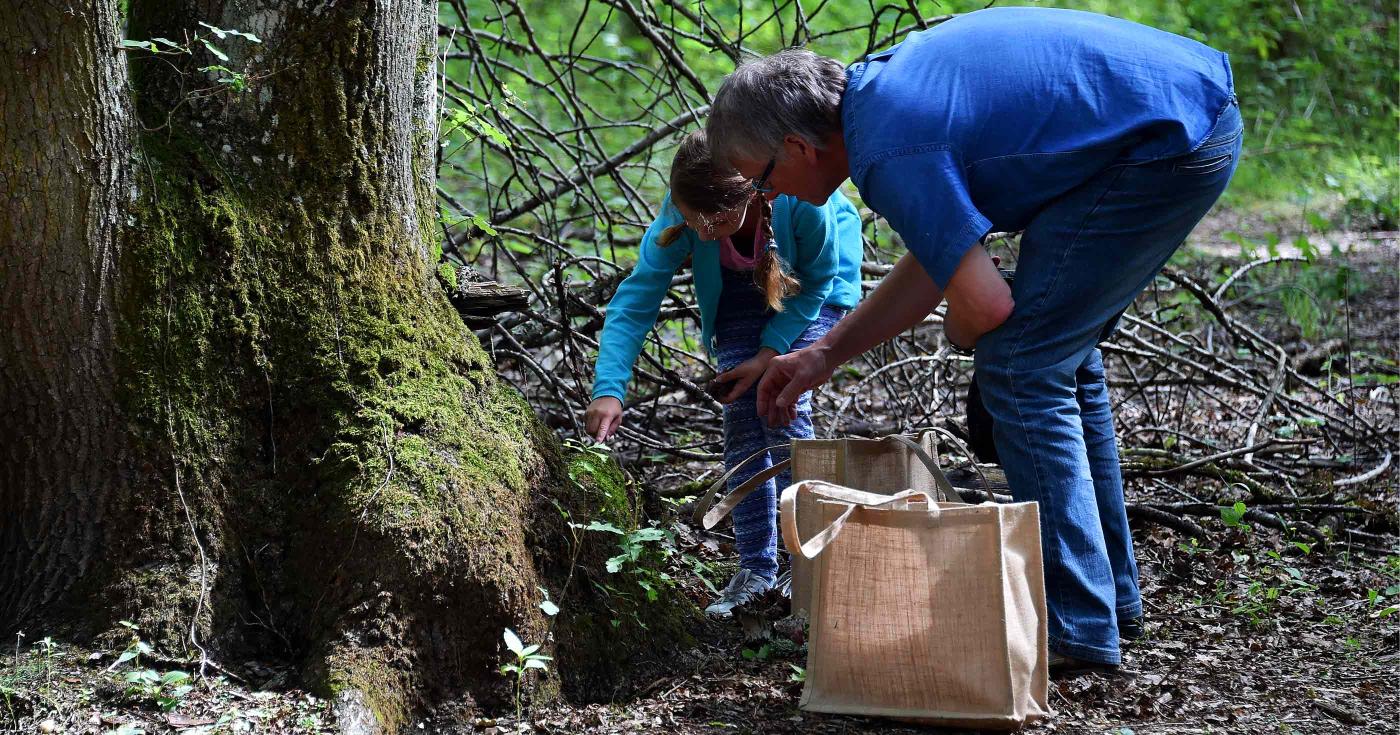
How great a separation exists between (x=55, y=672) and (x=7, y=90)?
3.58 feet

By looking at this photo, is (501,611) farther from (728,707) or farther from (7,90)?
(7,90)

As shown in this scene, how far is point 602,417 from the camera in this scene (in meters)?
2.58

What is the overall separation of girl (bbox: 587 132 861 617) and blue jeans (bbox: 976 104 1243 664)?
716 millimetres

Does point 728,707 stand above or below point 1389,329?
below

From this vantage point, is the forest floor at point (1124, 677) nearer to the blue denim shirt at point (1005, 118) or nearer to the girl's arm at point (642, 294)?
the girl's arm at point (642, 294)

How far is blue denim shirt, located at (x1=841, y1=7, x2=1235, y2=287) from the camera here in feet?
6.38

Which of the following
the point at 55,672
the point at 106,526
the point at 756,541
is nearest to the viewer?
the point at 55,672

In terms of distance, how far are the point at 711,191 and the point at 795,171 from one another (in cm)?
39

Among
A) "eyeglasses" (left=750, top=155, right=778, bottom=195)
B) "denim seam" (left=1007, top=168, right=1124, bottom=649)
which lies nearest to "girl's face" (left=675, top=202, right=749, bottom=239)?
"eyeglasses" (left=750, top=155, right=778, bottom=195)

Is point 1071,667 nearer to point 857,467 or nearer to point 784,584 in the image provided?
point 857,467

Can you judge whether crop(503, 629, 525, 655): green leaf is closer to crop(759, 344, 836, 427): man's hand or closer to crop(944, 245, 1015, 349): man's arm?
crop(759, 344, 836, 427): man's hand

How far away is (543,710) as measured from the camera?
2.09 metres

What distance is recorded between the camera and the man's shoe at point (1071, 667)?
2215 mm

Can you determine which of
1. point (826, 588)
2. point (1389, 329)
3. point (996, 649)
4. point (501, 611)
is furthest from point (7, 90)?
point (1389, 329)
